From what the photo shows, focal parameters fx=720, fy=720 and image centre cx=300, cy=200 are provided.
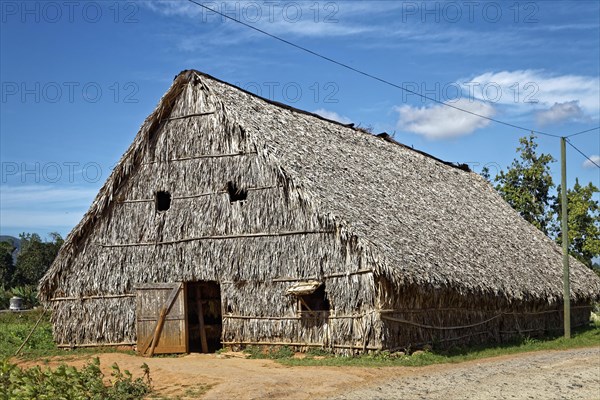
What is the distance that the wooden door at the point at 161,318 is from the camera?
1686 cm

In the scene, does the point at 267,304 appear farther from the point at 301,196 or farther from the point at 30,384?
the point at 30,384

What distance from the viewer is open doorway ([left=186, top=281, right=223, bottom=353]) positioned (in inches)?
717

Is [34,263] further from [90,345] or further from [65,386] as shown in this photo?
[65,386]

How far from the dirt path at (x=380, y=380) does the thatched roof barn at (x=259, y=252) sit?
1523 mm

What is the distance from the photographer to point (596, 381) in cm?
1239

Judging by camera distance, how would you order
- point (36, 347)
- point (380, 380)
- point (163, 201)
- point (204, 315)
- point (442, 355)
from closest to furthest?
1. point (380, 380)
2. point (442, 355)
3. point (163, 201)
4. point (36, 347)
5. point (204, 315)

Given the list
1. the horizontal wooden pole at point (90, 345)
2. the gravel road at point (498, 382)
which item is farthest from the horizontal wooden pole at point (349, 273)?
the horizontal wooden pole at point (90, 345)

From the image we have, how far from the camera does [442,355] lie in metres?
15.8

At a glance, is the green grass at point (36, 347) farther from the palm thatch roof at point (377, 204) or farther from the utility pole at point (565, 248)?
the utility pole at point (565, 248)

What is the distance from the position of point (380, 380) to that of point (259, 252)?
4.99 meters

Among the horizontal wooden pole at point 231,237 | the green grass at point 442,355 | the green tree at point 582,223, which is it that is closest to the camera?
the green grass at point 442,355

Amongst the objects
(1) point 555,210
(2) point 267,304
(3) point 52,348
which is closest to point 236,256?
(2) point 267,304

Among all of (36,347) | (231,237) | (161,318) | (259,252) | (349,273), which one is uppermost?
(231,237)

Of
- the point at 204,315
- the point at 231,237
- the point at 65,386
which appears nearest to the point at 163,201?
the point at 231,237
